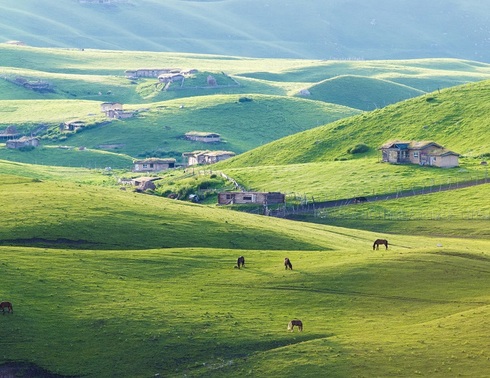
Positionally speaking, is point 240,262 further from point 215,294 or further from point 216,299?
point 216,299

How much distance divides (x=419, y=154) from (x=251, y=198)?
30910 mm

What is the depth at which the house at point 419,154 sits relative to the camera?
170 m

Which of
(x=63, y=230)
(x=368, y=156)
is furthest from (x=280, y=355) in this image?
(x=368, y=156)

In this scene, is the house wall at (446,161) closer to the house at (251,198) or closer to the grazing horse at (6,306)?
the house at (251,198)

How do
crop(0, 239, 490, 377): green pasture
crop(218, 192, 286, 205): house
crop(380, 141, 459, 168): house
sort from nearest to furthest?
crop(0, 239, 490, 377): green pasture
crop(218, 192, 286, 205): house
crop(380, 141, 459, 168): house

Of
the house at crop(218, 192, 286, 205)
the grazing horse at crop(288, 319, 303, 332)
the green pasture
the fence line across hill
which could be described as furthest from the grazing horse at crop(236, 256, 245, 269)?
the house at crop(218, 192, 286, 205)

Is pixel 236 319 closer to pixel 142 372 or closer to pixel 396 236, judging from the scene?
pixel 142 372

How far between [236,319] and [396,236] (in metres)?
56.0

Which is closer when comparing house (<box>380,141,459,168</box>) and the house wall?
the house wall

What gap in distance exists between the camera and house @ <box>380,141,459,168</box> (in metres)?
170

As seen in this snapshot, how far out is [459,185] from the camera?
15800 cm

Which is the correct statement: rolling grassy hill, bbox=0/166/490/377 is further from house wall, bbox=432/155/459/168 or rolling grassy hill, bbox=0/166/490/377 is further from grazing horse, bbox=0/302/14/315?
house wall, bbox=432/155/459/168

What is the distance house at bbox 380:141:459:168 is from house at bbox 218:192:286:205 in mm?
26660

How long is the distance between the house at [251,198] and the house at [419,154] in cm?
2666
